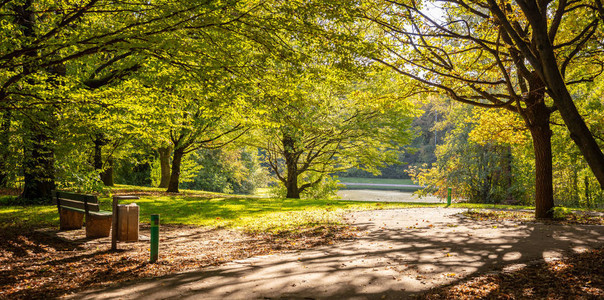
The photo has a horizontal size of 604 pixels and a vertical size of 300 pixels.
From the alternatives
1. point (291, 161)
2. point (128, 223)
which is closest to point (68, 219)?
point (128, 223)

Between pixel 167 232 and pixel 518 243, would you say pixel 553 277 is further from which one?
pixel 167 232

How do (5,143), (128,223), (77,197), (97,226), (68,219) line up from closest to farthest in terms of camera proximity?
(128,223) < (97,226) < (77,197) < (68,219) < (5,143)

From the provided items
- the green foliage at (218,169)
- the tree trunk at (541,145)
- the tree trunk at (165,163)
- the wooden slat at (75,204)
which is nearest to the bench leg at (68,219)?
the wooden slat at (75,204)

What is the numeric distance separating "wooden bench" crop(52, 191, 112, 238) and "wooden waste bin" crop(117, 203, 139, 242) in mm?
583

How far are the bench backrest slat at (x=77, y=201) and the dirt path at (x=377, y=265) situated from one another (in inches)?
151

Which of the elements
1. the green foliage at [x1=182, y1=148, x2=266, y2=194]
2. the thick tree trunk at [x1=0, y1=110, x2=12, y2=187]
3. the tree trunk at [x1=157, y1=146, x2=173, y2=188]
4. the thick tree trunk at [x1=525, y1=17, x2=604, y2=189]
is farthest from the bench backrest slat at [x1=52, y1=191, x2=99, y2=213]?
the green foliage at [x1=182, y1=148, x2=266, y2=194]

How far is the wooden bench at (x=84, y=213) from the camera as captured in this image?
8.44 m

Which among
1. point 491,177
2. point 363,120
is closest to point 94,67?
point 363,120

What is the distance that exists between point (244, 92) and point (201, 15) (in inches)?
116

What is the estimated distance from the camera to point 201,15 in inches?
260

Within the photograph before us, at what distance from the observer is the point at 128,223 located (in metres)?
8.16

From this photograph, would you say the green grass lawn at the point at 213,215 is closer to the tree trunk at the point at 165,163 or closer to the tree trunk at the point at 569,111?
the tree trunk at the point at 569,111

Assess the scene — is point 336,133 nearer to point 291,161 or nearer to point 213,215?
point 291,161

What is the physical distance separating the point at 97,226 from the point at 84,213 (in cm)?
53
